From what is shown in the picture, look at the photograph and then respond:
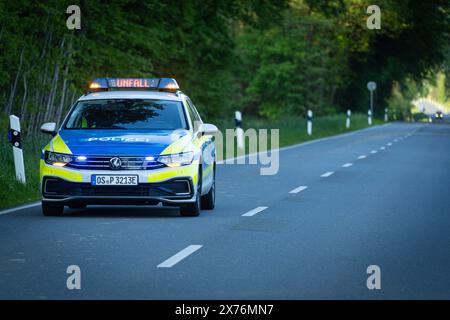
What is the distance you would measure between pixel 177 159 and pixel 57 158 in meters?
1.43

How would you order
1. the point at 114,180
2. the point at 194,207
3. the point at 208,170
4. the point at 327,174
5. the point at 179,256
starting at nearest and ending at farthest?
the point at 179,256
the point at 114,180
the point at 194,207
the point at 208,170
the point at 327,174

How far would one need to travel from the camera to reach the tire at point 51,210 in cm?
1415

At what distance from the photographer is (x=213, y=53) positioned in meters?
43.3

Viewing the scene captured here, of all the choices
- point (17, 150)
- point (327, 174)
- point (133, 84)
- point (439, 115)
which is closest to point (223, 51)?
point (327, 174)

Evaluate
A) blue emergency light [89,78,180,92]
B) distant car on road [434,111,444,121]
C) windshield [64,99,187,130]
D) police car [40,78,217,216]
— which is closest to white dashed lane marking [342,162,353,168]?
blue emergency light [89,78,180,92]

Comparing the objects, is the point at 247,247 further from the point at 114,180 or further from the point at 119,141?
the point at 119,141

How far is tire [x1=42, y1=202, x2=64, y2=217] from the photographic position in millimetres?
14147

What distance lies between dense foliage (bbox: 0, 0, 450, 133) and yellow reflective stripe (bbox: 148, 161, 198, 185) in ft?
26.2

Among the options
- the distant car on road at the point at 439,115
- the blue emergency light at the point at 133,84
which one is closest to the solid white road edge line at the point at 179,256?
the blue emergency light at the point at 133,84

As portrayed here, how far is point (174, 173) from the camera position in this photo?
1391cm

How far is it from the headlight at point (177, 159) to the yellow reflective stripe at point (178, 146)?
5 cm

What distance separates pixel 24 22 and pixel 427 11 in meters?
46.5

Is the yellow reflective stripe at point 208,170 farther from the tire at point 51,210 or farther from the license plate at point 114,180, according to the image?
the tire at point 51,210
